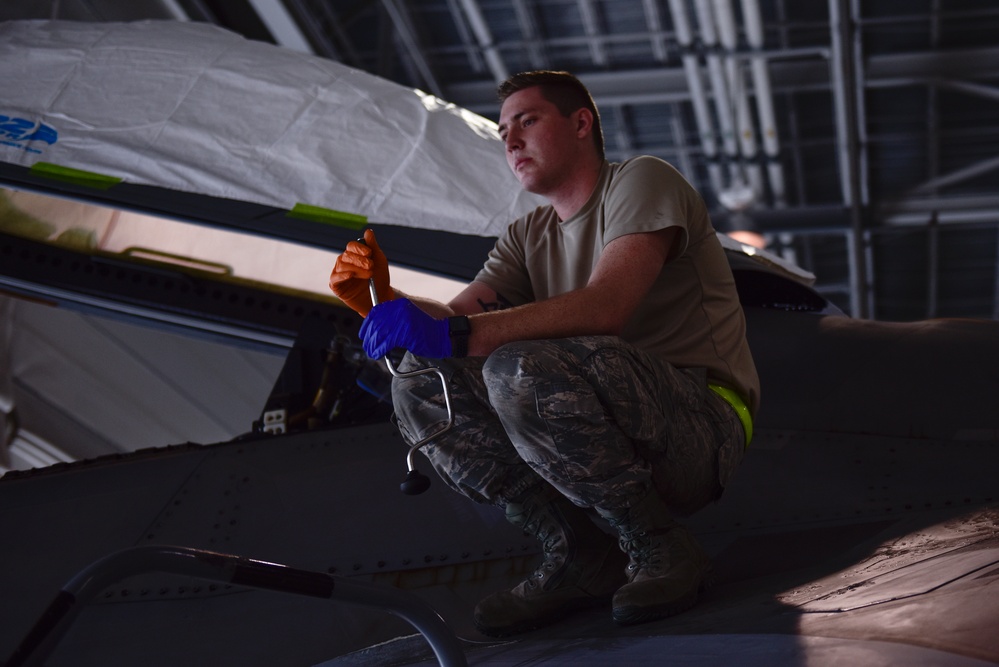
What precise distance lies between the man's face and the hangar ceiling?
428 centimetres

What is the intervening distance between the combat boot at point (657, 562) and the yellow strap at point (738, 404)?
32cm

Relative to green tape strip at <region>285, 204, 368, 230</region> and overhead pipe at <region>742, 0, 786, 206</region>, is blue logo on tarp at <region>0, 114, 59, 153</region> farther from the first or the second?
overhead pipe at <region>742, 0, 786, 206</region>

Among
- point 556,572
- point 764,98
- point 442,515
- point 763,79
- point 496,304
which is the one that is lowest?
point 556,572

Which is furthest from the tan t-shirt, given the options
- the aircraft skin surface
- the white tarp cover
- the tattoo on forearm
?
the white tarp cover

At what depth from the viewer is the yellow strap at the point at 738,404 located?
2303mm

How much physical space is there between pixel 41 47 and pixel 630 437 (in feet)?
10.9

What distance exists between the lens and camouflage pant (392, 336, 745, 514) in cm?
197

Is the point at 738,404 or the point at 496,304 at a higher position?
the point at 496,304

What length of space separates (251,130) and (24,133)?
0.82 metres

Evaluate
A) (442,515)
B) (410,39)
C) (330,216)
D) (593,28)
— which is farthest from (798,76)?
(442,515)

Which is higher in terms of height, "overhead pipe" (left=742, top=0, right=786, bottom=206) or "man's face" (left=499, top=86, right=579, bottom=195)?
"overhead pipe" (left=742, top=0, right=786, bottom=206)

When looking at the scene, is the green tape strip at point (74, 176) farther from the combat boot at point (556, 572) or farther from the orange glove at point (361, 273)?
the combat boot at point (556, 572)

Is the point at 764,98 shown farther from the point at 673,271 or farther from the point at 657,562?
the point at 657,562

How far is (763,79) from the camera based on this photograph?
829 cm
